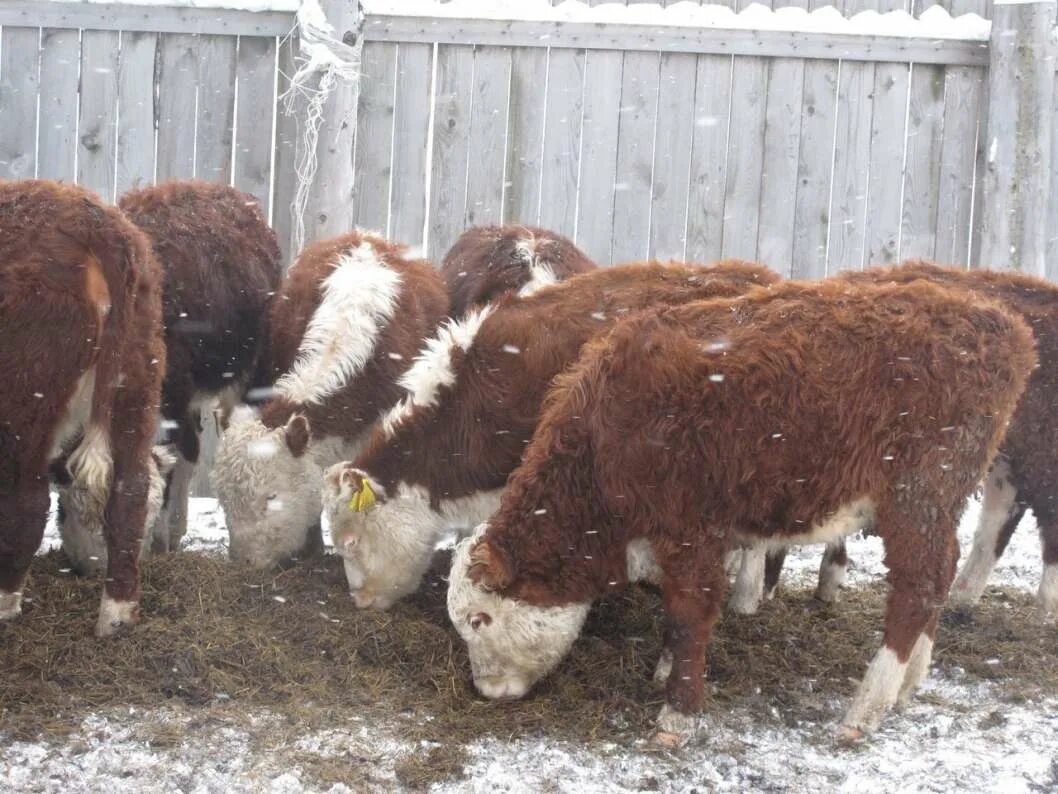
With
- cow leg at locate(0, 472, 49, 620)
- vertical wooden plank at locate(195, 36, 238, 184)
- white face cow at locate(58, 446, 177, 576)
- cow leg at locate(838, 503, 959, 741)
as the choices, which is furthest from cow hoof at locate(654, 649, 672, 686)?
vertical wooden plank at locate(195, 36, 238, 184)

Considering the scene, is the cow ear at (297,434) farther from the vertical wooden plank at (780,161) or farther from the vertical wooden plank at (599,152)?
the vertical wooden plank at (780,161)

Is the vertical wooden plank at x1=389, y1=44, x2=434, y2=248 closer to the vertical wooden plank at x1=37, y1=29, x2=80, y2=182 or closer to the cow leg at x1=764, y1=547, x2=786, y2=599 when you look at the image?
the vertical wooden plank at x1=37, y1=29, x2=80, y2=182

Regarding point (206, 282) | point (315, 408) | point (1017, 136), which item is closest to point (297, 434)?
point (315, 408)

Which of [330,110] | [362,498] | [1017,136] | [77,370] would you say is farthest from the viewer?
[1017,136]

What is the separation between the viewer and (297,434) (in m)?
6.91

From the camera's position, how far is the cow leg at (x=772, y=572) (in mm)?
6926

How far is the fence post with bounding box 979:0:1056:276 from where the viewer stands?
26.5 feet

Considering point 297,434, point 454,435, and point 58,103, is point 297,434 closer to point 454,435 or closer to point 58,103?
point 454,435

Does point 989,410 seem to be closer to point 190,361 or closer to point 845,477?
point 845,477

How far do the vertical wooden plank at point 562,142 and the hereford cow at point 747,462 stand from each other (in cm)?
306

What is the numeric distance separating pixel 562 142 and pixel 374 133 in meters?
1.25

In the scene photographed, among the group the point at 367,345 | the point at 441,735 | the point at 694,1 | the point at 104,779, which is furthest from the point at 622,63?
the point at 104,779

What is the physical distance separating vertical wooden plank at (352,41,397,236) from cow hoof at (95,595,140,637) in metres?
3.42

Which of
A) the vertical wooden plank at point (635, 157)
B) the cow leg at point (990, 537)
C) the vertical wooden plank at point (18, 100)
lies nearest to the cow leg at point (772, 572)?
the cow leg at point (990, 537)
